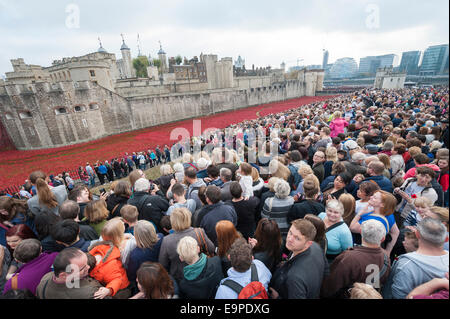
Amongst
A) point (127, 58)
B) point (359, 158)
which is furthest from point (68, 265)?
point (127, 58)

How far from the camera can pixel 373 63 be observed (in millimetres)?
75250

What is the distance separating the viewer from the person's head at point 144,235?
2637 millimetres

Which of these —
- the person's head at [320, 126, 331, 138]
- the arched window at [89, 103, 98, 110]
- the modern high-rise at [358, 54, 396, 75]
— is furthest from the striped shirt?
the modern high-rise at [358, 54, 396, 75]

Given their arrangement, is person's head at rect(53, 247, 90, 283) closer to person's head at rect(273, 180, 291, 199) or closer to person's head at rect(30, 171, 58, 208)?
person's head at rect(30, 171, 58, 208)

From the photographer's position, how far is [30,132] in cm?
2039

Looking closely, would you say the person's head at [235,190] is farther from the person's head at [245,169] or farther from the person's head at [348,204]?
the person's head at [348,204]

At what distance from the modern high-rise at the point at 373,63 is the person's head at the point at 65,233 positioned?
76409mm

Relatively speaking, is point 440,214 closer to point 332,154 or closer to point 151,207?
point 332,154

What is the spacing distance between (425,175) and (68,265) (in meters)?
5.17

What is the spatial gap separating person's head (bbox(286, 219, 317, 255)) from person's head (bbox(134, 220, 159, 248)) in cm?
178

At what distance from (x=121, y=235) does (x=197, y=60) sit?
2473 inches

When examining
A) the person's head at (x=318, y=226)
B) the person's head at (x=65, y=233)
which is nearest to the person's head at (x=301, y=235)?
the person's head at (x=318, y=226)
